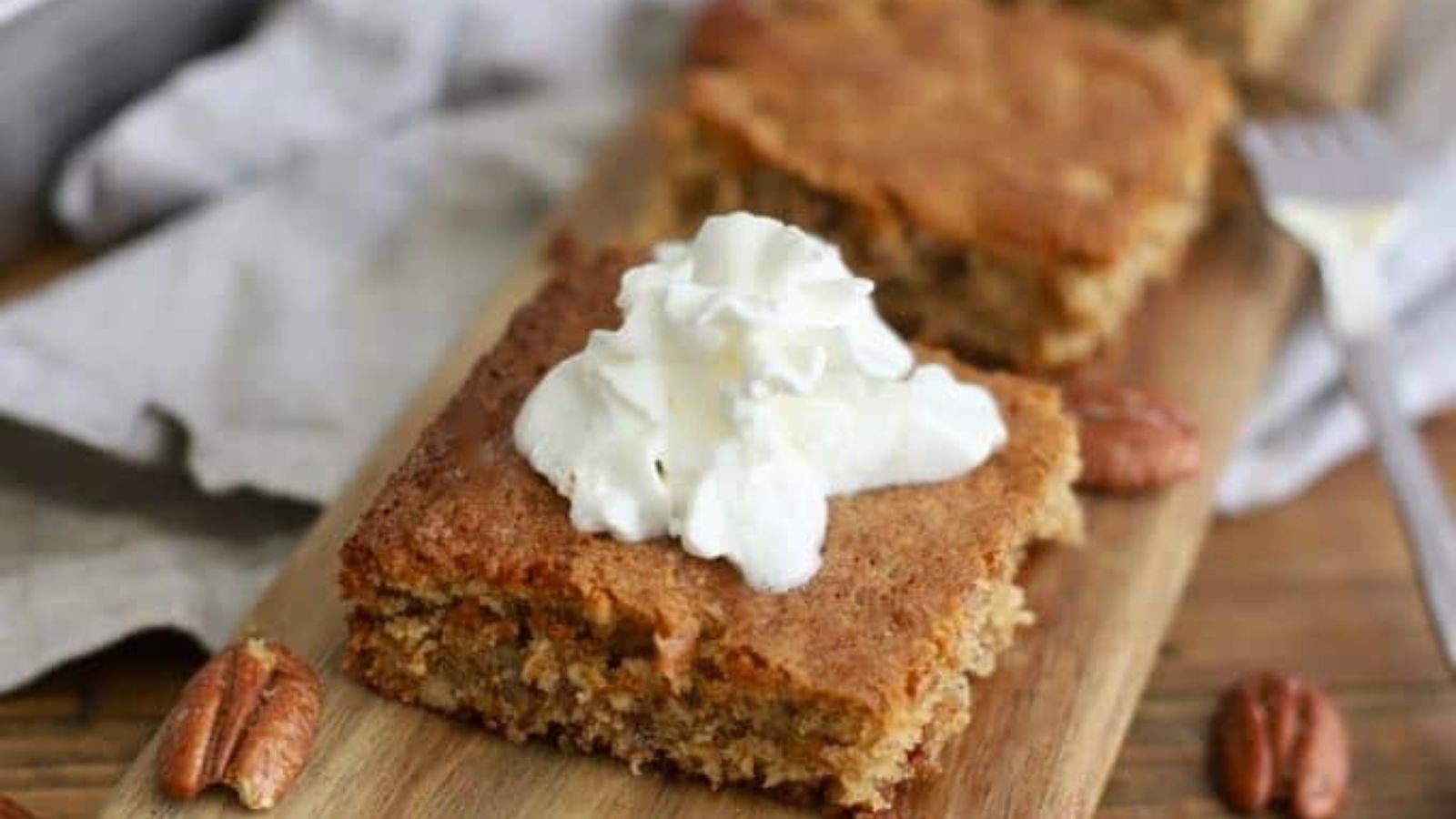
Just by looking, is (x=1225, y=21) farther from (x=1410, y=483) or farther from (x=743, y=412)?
(x=743, y=412)

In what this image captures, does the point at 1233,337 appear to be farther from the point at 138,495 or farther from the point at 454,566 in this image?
the point at 138,495

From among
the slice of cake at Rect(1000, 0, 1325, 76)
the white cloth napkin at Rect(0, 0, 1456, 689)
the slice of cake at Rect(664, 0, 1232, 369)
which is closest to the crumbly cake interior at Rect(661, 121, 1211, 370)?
the slice of cake at Rect(664, 0, 1232, 369)

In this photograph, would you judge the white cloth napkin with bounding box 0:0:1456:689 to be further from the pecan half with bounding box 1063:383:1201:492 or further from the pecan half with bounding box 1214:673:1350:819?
the pecan half with bounding box 1214:673:1350:819

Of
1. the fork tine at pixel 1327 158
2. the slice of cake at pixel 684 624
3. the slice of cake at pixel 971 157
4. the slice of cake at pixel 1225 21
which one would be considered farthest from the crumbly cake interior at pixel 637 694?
the slice of cake at pixel 1225 21

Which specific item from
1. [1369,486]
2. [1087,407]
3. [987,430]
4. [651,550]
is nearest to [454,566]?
[651,550]

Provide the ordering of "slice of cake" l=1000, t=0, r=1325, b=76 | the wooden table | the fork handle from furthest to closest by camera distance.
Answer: "slice of cake" l=1000, t=0, r=1325, b=76, the fork handle, the wooden table

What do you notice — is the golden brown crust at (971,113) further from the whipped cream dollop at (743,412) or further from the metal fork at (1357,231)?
the whipped cream dollop at (743,412)
